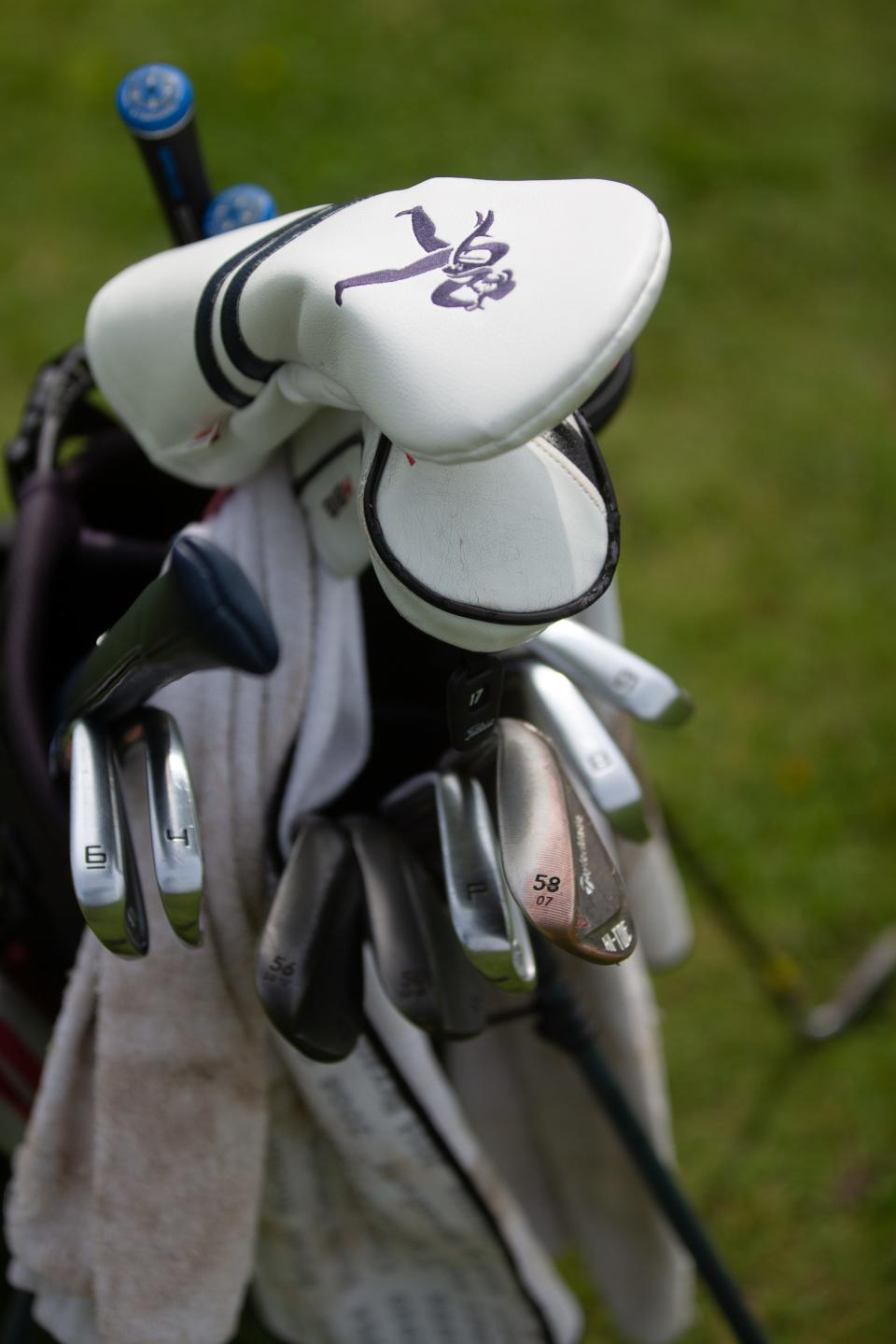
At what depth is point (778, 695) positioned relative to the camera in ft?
6.63

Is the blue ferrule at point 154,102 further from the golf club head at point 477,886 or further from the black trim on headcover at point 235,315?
the golf club head at point 477,886

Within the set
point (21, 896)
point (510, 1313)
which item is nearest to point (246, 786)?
point (21, 896)

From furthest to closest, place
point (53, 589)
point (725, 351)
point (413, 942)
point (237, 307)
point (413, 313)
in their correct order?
point (725, 351) → point (53, 589) → point (413, 942) → point (237, 307) → point (413, 313)

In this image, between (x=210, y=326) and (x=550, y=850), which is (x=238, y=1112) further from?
(x=210, y=326)

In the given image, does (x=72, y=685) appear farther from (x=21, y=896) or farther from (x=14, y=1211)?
(x=14, y=1211)

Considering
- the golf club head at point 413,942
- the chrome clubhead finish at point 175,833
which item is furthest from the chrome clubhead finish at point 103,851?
the golf club head at point 413,942

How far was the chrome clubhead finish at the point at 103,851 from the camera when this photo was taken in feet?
2.16

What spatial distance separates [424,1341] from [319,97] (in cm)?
263

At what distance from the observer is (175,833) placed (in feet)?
2.22

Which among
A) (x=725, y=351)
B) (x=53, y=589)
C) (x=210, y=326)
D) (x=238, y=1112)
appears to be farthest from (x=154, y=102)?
(x=725, y=351)

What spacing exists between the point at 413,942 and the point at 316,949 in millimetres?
60

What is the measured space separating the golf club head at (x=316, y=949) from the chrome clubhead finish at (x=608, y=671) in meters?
0.19

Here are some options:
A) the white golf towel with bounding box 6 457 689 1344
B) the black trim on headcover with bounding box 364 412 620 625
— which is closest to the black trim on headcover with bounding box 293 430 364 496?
the white golf towel with bounding box 6 457 689 1344

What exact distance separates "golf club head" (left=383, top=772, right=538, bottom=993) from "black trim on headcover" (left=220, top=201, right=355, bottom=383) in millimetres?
271
